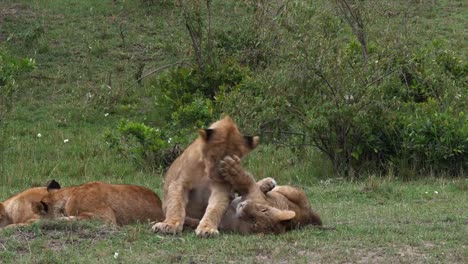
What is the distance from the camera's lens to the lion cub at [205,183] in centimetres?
749

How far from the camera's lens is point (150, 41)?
19.8 meters

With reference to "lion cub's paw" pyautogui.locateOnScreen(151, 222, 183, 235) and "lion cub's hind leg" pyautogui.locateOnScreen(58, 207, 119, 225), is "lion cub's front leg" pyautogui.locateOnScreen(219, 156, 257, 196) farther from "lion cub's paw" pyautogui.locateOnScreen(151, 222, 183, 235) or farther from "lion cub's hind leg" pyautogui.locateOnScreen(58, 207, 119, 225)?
"lion cub's hind leg" pyautogui.locateOnScreen(58, 207, 119, 225)

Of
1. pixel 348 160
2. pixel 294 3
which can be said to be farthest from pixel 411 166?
pixel 294 3

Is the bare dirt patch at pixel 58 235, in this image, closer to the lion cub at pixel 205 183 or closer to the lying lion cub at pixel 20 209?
the lion cub at pixel 205 183

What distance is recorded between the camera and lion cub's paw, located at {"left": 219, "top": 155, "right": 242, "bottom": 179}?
24.7 ft

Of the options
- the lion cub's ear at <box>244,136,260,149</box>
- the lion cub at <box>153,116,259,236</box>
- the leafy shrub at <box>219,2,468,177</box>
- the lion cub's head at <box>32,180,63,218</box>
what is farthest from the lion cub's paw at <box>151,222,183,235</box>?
the leafy shrub at <box>219,2,468,177</box>

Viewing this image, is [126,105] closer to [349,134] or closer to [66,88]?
[66,88]

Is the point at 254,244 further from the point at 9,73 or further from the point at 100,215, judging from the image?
the point at 9,73

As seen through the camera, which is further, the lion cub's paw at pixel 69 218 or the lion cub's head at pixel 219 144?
the lion cub's head at pixel 219 144

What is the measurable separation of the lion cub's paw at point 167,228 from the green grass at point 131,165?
0.09 metres

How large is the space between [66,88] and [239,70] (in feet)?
10.7

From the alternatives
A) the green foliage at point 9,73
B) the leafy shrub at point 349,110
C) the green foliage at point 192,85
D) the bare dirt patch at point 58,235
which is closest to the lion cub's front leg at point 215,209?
the bare dirt patch at point 58,235

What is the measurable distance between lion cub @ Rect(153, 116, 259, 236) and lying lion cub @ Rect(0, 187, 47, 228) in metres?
1.06

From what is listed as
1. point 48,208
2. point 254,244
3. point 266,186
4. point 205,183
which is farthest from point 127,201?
point 254,244
